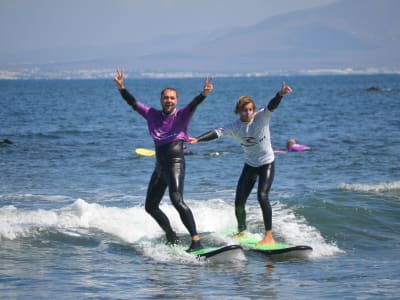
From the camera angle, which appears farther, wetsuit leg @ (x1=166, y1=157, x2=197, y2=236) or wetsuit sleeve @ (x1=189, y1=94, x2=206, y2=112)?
wetsuit leg @ (x1=166, y1=157, x2=197, y2=236)

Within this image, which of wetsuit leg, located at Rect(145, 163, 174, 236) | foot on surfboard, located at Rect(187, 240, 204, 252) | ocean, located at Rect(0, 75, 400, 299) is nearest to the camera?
ocean, located at Rect(0, 75, 400, 299)

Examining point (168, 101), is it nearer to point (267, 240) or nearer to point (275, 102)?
point (275, 102)

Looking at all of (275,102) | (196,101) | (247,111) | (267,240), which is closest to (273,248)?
(267,240)

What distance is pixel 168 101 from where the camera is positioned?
34.8ft

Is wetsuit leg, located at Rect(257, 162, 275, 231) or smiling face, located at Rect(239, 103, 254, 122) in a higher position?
smiling face, located at Rect(239, 103, 254, 122)

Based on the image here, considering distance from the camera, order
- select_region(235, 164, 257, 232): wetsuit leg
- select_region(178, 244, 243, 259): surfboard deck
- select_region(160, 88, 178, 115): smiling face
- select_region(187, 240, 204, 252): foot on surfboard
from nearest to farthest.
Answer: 1. select_region(178, 244, 243, 259): surfboard deck
2. select_region(160, 88, 178, 115): smiling face
3. select_region(187, 240, 204, 252): foot on surfboard
4. select_region(235, 164, 257, 232): wetsuit leg

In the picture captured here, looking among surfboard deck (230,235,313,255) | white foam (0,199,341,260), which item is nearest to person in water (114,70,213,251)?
surfboard deck (230,235,313,255)

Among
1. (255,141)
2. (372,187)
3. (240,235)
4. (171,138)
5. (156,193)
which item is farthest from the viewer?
(372,187)

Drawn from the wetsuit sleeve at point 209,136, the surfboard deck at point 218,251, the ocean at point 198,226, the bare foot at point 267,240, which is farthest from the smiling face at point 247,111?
the ocean at point 198,226

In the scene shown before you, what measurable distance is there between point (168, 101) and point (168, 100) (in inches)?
0.6

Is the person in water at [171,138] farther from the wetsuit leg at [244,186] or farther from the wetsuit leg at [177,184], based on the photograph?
the wetsuit leg at [244,186]

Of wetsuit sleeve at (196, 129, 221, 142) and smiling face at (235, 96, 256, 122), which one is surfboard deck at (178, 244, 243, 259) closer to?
wetsuit sleeve at (196, 129, 221, 142)

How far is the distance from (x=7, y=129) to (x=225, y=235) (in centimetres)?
2996

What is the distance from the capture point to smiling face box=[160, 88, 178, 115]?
10.6m
